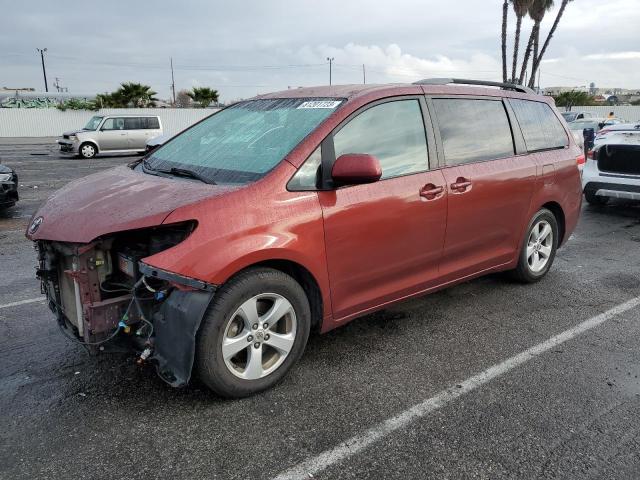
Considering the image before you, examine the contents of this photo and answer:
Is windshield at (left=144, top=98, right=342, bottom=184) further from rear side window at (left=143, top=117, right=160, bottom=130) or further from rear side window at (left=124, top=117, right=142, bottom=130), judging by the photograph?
rear side window at (left=143, top=117, right=160, bottom=130)

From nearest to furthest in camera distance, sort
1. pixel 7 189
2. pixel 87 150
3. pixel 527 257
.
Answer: pixel 527 257 < pixel 7 189 < pixel 87 150

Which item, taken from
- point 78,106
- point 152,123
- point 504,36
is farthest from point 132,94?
point 504,36

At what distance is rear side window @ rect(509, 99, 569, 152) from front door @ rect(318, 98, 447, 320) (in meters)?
1.36

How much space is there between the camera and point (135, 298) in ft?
9.33

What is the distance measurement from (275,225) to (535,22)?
31.2 metres

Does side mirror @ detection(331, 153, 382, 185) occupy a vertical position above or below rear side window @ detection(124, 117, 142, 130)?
below

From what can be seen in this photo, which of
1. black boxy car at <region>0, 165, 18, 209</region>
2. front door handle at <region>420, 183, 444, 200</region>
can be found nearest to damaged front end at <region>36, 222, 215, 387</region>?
front door handle at <region>420, 183, 444, 200</region>

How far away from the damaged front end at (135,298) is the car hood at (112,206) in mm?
72

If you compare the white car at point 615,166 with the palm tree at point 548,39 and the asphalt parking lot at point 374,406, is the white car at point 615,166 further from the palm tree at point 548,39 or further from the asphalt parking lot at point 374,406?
the palm tree at point 548,39

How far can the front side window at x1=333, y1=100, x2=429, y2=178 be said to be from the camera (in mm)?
3393

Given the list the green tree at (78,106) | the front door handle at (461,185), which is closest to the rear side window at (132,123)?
the green tree at (78,106)

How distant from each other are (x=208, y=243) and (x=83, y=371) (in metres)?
1.34

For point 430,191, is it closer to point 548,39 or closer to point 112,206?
point 112,206

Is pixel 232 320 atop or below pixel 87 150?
below
